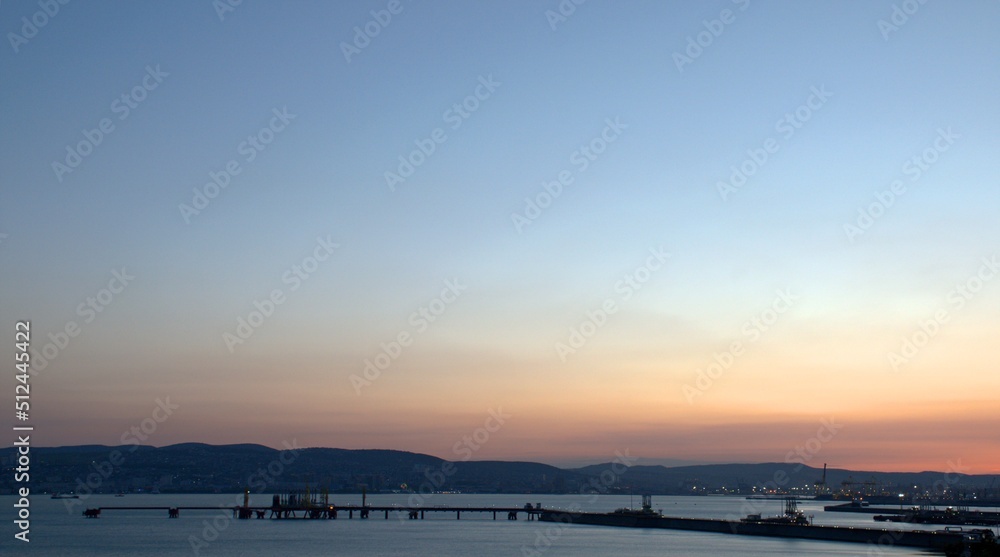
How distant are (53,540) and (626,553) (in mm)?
53014

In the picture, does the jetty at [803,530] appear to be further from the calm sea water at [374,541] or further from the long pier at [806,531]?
the calm sea water at [374,541]

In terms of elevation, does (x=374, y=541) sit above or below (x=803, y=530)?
below

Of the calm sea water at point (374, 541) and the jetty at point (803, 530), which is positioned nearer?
the jetty at point (803, 530)

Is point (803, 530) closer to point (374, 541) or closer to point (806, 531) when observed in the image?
point (806, 531)

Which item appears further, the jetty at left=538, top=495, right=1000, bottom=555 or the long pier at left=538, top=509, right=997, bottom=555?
the long pier at left=538, top=509, right=997, bottom=555

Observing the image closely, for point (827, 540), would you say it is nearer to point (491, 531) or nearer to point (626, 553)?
point (626, 553)

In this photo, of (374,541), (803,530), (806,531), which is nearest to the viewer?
(374,541)

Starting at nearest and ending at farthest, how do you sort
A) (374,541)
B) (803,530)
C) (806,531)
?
(374,541), (806,531), (803,530)

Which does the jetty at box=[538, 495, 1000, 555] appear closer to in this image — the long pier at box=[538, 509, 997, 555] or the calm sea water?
the long pier at box=[538, 509, 997, 555]

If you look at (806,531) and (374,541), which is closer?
(374,541)

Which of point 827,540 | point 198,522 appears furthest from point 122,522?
point 827,540

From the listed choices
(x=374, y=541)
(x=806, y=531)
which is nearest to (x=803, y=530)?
(x=806, y=531)

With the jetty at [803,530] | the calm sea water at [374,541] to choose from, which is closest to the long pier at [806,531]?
the jetty at [803,530]

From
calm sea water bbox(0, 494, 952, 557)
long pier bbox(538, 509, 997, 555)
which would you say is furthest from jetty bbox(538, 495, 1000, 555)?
calm sea water bbox(0, 494, 952, 557)
